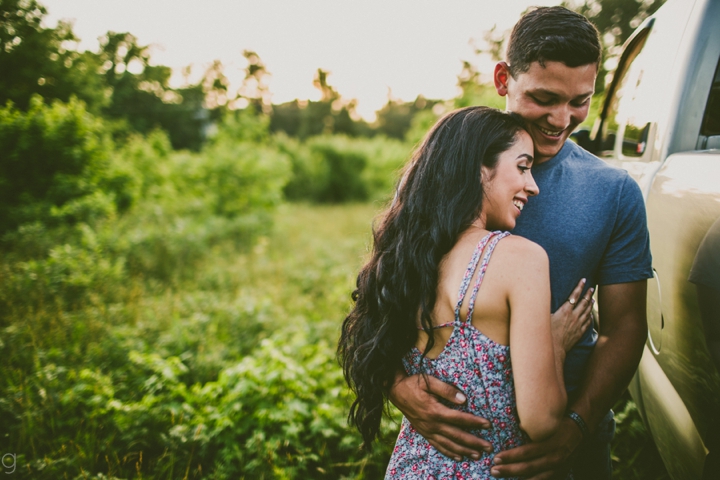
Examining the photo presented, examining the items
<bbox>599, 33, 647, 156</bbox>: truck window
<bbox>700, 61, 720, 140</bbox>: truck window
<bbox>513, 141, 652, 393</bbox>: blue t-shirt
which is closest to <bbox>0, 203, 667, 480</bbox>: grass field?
<bbox>513, 141, 652, 393</bbox>: blue t-shirt

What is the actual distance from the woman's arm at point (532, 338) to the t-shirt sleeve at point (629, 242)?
48 centimetres

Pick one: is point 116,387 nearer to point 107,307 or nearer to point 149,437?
point 149,437

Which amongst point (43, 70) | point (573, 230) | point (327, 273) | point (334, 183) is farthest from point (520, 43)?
point (334, 183)

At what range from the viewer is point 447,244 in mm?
1355

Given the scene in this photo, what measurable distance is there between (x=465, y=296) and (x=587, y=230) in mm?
578

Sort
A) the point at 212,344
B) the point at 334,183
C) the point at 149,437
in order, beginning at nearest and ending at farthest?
the point at 149,437 < the point at 212,344 < the point at 334,183

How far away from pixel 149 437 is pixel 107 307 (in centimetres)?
261

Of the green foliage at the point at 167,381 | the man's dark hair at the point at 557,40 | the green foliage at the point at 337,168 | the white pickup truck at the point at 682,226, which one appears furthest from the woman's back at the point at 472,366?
the green foliage at the point at 337,168

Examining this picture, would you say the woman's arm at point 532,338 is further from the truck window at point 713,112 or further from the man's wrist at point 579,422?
the truck window at point 713,112

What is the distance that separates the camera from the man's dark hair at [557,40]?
1480 mm

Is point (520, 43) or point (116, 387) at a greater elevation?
point (520, 43)

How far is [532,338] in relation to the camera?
45.1 inches

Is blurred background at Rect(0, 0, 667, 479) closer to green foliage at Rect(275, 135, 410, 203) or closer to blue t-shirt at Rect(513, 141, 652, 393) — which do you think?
blue t-shirt at Rect(513, 141, 652, 393)

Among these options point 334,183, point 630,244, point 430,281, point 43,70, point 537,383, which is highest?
point 43,70
